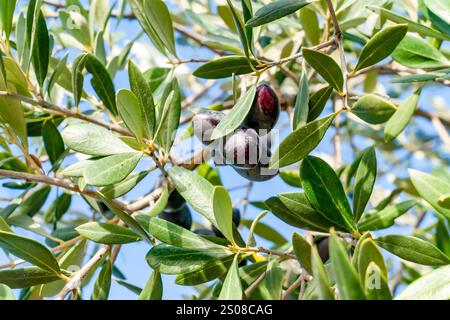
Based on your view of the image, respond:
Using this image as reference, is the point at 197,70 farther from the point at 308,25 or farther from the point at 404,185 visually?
the point at 404,185

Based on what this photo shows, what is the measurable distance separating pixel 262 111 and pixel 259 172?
12 cm

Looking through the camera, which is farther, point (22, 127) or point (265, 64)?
point (22, 127)

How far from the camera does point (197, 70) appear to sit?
50.8 inches

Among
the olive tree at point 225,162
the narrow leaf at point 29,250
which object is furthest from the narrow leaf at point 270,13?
the narrow leaf at point 29,250

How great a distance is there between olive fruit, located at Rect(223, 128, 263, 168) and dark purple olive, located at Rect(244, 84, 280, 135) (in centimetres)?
5

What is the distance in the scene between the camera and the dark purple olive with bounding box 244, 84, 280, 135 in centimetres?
130

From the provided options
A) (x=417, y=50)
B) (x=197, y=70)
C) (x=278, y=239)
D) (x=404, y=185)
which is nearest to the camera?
(x=197, y=70)

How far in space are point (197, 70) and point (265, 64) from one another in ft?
0.42

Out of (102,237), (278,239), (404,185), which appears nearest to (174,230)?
(102,237)

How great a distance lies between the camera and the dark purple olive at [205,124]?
1.30 m

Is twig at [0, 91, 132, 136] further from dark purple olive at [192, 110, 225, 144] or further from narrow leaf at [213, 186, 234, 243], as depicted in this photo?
narrow leaf at [213, 186, 234, 243]

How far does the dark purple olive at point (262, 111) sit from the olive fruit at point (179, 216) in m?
0.38

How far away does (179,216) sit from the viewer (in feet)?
5.32

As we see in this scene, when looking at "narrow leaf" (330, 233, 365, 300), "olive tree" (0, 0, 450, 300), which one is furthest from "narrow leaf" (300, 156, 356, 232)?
"narrow leaf" (330, 233, 365, 300)
